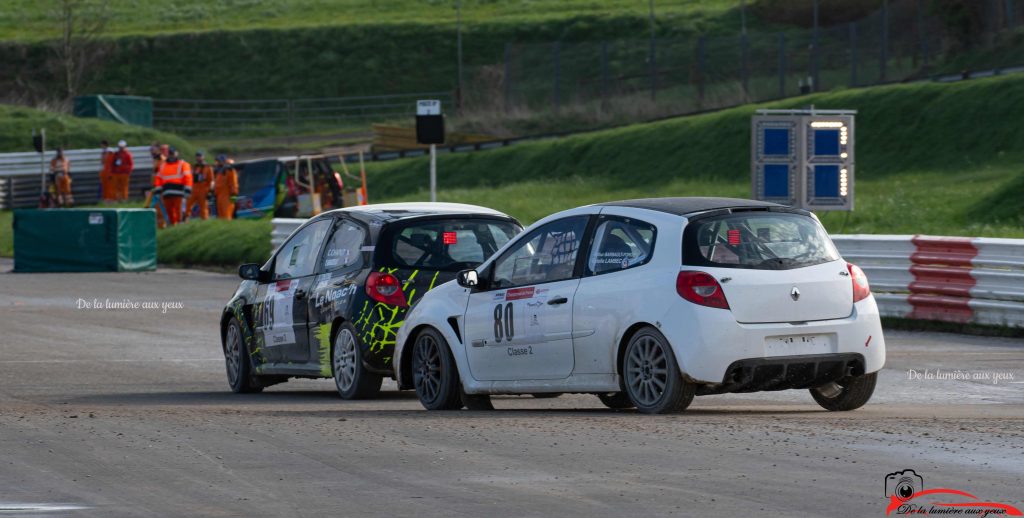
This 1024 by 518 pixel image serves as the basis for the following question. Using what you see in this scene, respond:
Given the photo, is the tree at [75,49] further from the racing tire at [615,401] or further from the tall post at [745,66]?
the racing tire at [615,401]

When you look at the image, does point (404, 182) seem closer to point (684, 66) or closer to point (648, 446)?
point (684, 66)

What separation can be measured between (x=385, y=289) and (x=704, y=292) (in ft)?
11.2

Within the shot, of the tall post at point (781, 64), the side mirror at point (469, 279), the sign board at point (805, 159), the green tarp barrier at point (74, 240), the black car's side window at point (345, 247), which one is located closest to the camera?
the side mirror at point (469, 279)

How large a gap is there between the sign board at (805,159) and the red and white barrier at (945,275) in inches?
152

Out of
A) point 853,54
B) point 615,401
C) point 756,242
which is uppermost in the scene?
point 853,54

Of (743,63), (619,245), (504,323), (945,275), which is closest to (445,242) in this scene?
(504,323)

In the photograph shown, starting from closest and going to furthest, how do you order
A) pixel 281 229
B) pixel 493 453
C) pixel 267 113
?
pixel 493 453 < pixel 281 229 < pixel 267 113

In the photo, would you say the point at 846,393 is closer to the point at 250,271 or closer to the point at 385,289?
the point at 385,289

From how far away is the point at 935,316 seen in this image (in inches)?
756

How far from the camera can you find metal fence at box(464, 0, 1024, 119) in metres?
53.4

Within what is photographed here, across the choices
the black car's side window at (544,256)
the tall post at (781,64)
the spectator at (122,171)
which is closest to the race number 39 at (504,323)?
the black car's side window at (544,256)

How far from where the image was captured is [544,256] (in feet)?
37.7

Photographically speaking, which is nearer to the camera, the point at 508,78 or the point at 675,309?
the point at 675,309

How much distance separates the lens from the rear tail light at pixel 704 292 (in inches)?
406
